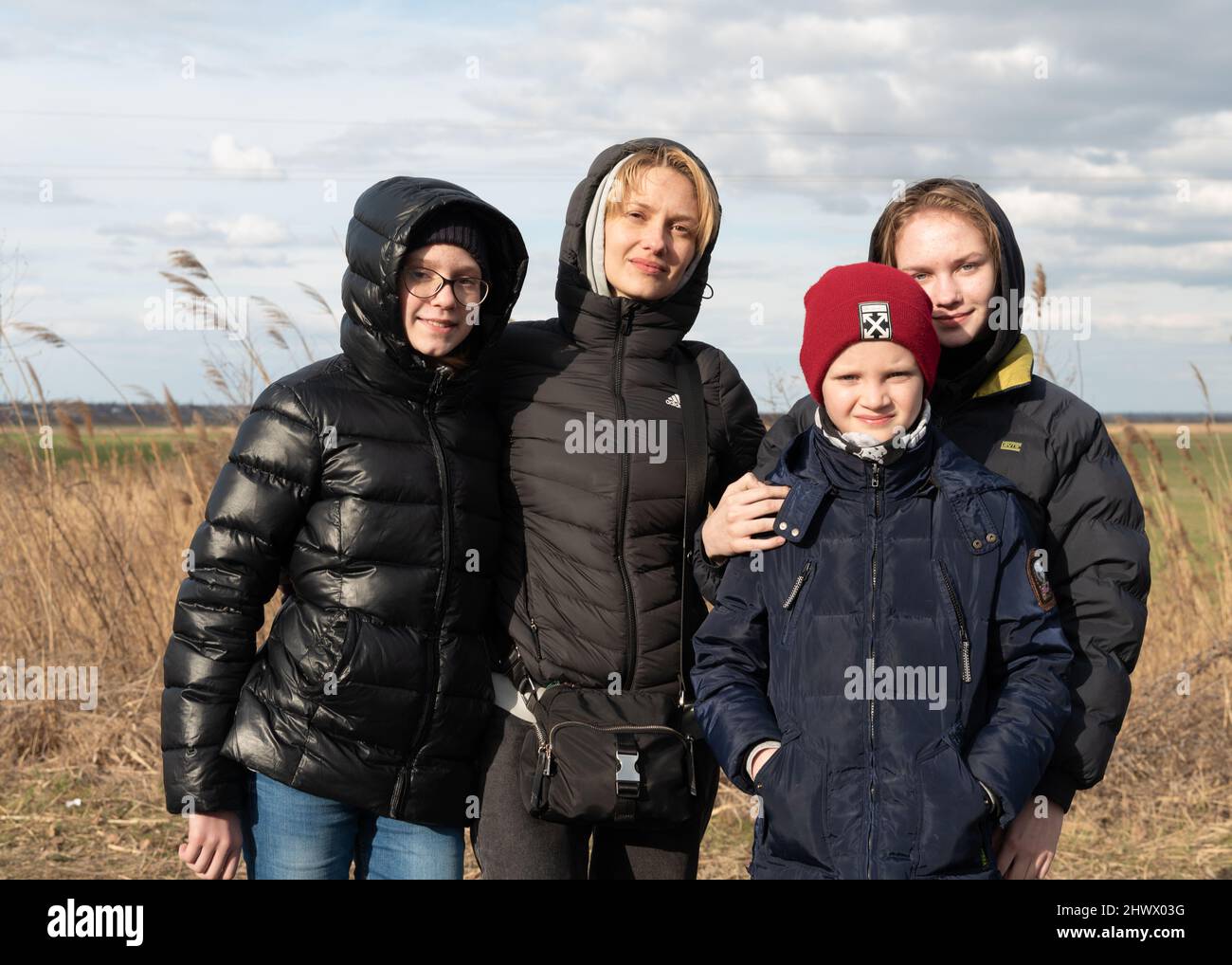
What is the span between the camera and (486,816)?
105 inches

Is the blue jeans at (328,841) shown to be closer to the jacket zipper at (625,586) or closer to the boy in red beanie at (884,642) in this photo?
the jacket zipper at (625,586)

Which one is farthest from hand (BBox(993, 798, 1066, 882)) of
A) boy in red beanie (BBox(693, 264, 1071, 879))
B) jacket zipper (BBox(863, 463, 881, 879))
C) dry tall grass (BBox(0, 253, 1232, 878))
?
dry tall grass (BBox(0, 253, 1232, 878))

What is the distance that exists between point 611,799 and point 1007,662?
884 mm

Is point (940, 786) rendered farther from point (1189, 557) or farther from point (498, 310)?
point (1189, 557)

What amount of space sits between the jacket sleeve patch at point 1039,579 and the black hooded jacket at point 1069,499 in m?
0.15

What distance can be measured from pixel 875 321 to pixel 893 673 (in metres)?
0.67

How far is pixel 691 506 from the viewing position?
107 inches

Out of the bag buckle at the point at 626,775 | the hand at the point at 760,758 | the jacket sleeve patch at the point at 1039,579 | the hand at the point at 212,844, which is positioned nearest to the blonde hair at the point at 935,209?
the jacket sleeve patch at the point at 1039,579

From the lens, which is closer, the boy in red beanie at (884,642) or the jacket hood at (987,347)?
the boy in red beanie at (884,642)

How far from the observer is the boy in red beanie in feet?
7.06

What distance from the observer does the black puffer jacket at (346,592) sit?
2504 mm

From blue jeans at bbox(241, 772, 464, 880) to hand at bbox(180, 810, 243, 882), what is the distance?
0.12ft
